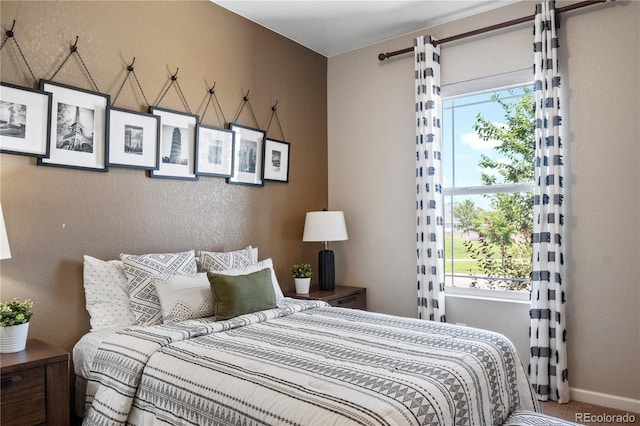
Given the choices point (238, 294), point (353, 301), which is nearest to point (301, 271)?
point (353, 301)

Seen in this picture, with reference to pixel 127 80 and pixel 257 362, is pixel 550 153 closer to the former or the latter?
pixel 257 362

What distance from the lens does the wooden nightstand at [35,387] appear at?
1817 mm

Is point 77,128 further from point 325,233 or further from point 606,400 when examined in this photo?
point 606,400

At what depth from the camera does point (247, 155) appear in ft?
11.8

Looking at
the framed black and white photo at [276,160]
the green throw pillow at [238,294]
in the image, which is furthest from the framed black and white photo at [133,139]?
the framed black and white photo at [276,160]

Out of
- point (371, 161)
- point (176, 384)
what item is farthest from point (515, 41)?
point (176, 384)

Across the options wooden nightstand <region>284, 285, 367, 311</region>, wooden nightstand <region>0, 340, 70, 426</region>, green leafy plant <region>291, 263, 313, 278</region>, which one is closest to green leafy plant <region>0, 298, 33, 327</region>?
wooden nightstand <region>0, 340, 70, 426</region>

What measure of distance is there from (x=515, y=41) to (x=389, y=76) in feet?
3.62

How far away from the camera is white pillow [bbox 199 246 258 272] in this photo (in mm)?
3014

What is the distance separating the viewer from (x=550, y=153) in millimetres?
3057

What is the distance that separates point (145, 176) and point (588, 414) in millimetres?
3298

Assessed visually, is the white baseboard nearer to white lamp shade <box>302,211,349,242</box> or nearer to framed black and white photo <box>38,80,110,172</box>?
white lamp shade <box>302,211,349,242</box>

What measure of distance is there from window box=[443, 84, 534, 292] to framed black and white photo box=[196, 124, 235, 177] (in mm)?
1856

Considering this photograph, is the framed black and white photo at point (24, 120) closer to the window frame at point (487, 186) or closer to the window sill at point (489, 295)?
the window frame at point (487, 186)
